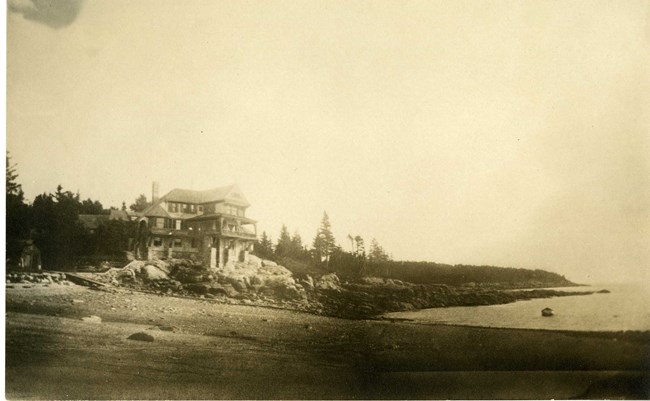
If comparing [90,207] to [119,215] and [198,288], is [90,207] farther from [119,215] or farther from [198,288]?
[198,288]

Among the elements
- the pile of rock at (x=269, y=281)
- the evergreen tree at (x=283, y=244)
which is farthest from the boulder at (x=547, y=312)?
the evergreen tree at (x=283, y=244)

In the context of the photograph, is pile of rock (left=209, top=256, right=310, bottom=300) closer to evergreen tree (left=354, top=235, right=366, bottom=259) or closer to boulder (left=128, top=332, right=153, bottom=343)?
evergreen tree (left=354, top=235, right=366, bottom=259)

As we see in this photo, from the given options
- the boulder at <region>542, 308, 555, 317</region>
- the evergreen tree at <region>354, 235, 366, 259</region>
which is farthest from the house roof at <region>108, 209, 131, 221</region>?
the boulder at <region>542, 308, 555, 317</region>

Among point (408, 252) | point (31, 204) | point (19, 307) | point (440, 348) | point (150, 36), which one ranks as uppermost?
point (150, 36)

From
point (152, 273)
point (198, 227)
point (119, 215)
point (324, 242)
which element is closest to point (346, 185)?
point (324, 242)

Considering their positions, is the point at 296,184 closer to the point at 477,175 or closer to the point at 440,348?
the point at 477,175

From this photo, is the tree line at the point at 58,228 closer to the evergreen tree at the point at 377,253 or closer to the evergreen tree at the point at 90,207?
the evergreen tree at the point at 90,207

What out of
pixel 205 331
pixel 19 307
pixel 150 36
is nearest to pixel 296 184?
pixel 205 331
